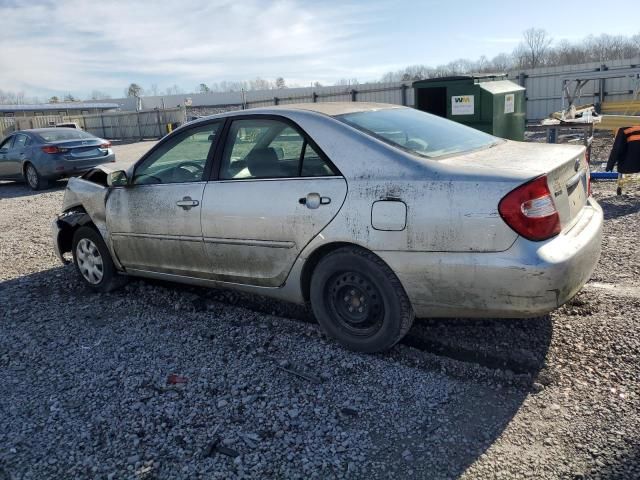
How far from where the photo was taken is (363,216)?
3.34m

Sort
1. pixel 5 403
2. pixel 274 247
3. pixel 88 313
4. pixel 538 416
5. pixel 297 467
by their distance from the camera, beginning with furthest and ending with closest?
1. pixel 88 313
2. pixel 274 247
3. pixel 5 403
4. pixel 538 416
5. pixel 297 467

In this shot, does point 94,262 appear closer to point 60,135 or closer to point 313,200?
point 313,200

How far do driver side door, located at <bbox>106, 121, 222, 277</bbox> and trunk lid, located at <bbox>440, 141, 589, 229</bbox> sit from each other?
1973 millimetres

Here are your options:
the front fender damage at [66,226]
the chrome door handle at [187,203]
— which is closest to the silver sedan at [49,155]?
the front fender damage at [66,226]

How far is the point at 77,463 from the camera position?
275cm

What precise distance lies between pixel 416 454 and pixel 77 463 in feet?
5.54

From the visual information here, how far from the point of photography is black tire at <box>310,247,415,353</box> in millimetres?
3393

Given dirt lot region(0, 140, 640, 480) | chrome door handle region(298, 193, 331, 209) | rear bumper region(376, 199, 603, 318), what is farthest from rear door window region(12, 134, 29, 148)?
rear bumper region(376, 199, 603, 318)

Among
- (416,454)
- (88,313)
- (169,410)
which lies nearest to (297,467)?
(416,454)

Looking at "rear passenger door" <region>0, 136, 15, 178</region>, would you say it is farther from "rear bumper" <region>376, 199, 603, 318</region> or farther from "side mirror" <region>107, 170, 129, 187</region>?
"rear bumper" <region>376, 199, 603, 318</region>

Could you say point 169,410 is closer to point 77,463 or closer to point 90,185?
point 77,463

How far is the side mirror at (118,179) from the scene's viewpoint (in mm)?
4754

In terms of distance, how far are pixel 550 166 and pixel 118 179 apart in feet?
11.4

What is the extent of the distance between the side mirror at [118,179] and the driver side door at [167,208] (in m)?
0.04
